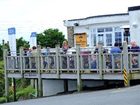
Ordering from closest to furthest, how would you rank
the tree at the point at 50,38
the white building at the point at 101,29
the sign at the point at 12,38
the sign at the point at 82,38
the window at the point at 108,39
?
the sign at the point at 12,38 → the white building at the point at 101,29 → the window at the point at 108,39 → the sign at the point at 82,38 → the tree at the point at 50,38

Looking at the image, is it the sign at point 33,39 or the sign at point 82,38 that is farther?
the sign at point 82,38

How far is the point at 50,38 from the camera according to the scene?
8000 cm

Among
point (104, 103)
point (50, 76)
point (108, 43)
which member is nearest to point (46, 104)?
point (104, 103)

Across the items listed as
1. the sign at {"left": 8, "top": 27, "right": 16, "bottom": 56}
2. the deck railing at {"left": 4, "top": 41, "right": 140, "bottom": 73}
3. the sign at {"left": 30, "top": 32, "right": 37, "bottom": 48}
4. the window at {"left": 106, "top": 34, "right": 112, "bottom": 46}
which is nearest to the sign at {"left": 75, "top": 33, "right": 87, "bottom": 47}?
the window at {"left": 106, "top": 34, "right": 112, "bottom": 46}

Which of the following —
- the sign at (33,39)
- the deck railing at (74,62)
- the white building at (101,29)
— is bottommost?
the deck railing at (74,62)

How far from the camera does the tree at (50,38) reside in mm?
78350

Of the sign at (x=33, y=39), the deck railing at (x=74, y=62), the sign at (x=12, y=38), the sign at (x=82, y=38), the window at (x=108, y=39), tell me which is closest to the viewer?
the deck railing at (x=74, y=62)

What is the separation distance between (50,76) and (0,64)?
2639 centimetres

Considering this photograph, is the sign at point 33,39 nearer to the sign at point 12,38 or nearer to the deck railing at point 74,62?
the sign at point 12,38

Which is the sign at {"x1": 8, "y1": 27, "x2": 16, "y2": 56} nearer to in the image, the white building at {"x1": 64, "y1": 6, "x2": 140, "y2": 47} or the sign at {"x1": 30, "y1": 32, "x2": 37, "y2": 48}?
the sign at {"x1": 30, "y1": 32, "x2": 37, "y2": 48}

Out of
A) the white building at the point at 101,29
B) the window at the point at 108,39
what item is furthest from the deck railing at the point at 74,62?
the window at the point at 108,39

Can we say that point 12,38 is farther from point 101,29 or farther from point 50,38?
point 50,38

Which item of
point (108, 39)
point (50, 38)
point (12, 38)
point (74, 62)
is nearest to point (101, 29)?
point (108, 39)

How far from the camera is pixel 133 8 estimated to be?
116ft
